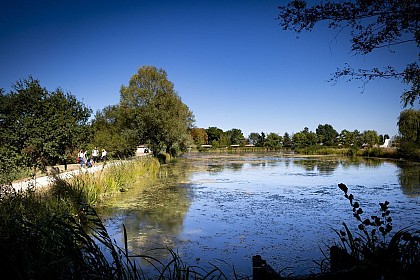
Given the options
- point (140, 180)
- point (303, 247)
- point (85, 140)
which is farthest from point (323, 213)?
point (85, 140)

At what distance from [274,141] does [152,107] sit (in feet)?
176

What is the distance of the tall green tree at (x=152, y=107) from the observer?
2858 cm

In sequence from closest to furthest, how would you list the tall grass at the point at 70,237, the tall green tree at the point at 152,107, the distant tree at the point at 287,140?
1. the tall grass at the point at 70,237
2. the tall green tree at the point at 152,107
3. the distant tree at the point at 287,140

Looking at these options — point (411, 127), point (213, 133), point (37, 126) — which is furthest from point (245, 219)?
point (213, 133)

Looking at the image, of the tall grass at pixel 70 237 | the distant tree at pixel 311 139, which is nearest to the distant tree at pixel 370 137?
the distant tree at pixel 311 139

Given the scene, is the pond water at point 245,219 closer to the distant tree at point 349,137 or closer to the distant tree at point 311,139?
the distant tree at point 349,137

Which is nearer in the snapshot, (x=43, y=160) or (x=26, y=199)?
(x=26, y=199)

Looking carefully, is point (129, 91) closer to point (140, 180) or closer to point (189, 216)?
point (140, 180)

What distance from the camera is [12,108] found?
1412cm

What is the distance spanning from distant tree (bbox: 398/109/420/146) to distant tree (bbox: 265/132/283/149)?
4154 centimetres

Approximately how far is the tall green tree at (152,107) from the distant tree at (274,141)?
47.2 m

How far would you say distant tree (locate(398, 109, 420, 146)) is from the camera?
112 ft

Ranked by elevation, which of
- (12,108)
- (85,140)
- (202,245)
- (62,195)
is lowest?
(202,245)

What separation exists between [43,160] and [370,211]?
13.0 meters
